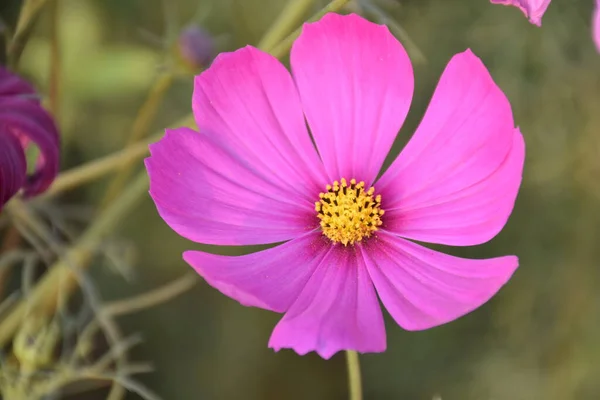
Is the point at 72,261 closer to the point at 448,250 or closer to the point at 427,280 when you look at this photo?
the point at 427,280

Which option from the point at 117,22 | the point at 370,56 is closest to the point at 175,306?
the point at 117,22

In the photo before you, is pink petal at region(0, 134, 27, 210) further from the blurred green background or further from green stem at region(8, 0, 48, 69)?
the blurred green background

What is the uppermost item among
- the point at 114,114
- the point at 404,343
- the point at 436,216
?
the point at 114,114

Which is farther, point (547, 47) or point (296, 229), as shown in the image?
point (547, 47)

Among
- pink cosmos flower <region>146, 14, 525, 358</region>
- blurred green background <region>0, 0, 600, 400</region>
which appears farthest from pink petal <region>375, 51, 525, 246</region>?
blurred green background <region>0, 0, 600, 400</region>

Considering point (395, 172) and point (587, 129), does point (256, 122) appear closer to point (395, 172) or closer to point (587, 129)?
point (395, 172)

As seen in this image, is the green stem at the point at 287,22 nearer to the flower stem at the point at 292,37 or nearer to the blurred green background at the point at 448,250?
the flower stem at the point at 292,37
